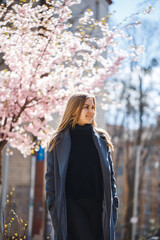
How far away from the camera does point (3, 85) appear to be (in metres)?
5.54

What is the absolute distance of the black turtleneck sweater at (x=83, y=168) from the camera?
A: 10.3 ft

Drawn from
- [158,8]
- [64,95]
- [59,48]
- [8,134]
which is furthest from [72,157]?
[158,8]

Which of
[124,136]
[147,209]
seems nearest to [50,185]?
[124,136]

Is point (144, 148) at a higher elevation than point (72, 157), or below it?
below

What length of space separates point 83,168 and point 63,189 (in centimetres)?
25

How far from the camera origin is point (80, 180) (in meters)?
3.16

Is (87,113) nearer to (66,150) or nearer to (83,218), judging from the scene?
(66,150)

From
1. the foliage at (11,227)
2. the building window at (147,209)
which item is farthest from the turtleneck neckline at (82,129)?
the building window at (147,209)

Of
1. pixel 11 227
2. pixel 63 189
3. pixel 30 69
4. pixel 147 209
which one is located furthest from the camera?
pixel 147 209

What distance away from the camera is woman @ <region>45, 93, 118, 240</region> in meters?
3.11

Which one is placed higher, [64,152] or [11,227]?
[64,152]

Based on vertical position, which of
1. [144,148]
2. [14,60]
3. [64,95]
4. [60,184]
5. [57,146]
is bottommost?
[144,148]

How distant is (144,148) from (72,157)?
19704 mm

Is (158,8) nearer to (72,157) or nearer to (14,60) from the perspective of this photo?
(14,60)
